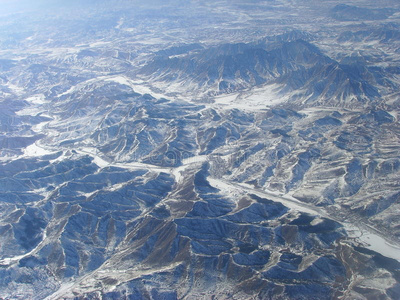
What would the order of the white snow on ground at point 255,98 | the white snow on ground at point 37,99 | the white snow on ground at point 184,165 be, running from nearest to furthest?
the white snow on ground at point 184,165, the white snow on ground at point 255,98, the white snow on ground at point 37,99

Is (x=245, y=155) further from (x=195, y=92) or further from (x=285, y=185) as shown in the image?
(x=195, y=92)

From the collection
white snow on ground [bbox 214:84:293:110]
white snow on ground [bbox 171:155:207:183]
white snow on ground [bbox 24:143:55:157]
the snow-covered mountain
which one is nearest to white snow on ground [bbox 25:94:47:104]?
the snow-covered mountain

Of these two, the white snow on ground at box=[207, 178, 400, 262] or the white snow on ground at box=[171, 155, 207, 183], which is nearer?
the white snow on ground at box=[207, 178, 400, 262]

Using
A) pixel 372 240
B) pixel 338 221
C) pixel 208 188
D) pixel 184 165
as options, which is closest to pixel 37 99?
pixel 184 165

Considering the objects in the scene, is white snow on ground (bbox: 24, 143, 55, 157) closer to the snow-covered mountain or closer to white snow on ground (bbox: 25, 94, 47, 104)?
the snow-covered mountain

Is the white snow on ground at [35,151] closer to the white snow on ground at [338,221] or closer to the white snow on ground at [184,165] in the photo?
the white snow on ground at [184,165]

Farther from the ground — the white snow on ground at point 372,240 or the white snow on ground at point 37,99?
the white snow on ground at point 37,99

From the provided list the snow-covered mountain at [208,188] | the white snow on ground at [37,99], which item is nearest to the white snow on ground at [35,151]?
the snow-covered mountain at [208,188]

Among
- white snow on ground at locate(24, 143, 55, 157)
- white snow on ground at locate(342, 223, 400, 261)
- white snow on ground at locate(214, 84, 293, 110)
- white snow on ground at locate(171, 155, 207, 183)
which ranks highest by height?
white snow on ground at locate(214, 84, 293, 110)

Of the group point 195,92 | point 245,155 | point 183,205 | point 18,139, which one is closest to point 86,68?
point 195,92

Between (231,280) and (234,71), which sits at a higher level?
(234,71)

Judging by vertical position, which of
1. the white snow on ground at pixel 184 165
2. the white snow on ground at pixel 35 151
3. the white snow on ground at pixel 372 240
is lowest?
the white snow on ground at pixel 372 240
